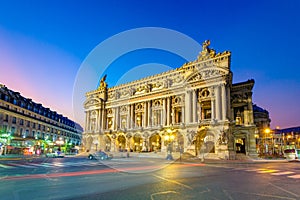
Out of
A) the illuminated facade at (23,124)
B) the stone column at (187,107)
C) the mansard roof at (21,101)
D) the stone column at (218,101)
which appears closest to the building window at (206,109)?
the stone column at (187,107)

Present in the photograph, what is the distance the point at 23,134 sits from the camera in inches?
2606

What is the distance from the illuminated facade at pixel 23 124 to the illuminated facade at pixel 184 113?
14809 mm

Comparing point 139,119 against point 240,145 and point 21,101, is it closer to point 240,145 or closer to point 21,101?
point 240,145

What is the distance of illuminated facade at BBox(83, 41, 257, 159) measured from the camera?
47.5 m

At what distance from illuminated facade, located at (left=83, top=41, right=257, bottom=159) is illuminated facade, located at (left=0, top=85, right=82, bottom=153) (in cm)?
1481

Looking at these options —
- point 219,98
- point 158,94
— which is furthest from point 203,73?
point 158,94

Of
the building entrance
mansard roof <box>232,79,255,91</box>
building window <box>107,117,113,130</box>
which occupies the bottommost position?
the building entrance

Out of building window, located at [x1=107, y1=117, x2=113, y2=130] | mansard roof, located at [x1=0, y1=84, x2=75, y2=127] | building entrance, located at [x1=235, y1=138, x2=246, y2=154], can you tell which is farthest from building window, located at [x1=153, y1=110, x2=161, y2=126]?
mansard roof, located at [x1=0, y1=84, x2=75, y2=127]

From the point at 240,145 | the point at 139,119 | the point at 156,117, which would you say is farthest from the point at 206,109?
the point at 139,119

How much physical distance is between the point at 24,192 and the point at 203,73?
46096mm

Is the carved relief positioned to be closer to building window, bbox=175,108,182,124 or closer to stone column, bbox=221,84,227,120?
building window, bbox=175,108,182,124

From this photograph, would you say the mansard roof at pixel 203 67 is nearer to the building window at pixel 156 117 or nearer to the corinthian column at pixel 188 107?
the corinthian column at pixel 188 107

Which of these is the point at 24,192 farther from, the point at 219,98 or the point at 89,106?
the point at 89,106

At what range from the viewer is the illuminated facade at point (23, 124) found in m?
58.3
